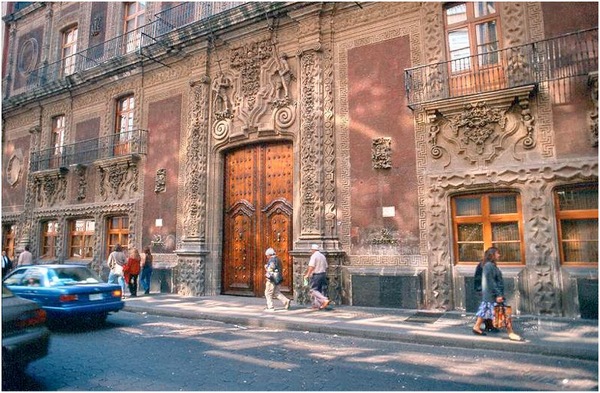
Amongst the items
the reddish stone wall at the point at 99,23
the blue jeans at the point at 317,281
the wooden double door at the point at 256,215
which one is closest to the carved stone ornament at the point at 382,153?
the wooden double door at the point at 256,215

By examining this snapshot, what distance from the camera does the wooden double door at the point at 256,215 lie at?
13.2m

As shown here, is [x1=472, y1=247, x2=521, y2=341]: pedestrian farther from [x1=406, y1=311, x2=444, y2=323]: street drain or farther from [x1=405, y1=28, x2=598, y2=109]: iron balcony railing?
[x1=405, y1=28, x2=598, y2=109]: iron balcony railing

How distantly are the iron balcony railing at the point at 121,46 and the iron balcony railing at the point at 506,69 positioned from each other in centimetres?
754

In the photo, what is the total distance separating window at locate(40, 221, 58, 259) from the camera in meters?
19.4

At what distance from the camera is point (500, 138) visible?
1014 cm

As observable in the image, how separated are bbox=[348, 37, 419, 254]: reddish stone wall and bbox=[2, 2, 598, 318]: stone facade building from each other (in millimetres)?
42

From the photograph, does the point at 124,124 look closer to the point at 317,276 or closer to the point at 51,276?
the point at 51,276

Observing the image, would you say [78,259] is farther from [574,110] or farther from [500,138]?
[574,110]

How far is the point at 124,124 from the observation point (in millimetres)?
17969

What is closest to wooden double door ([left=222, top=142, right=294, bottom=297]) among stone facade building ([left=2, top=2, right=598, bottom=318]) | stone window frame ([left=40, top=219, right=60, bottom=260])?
stone facade building ([left=2, top=2, right=598, bottom=318])

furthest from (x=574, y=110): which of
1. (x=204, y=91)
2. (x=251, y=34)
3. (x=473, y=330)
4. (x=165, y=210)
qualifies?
(x=165, y=210)

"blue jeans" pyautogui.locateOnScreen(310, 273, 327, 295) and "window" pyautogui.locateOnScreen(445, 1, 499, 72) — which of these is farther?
"blue jeans" pyautogui.locateOnScreen(310, 273, 327, 295)

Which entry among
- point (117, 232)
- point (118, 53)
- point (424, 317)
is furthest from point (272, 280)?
point (118, 53)

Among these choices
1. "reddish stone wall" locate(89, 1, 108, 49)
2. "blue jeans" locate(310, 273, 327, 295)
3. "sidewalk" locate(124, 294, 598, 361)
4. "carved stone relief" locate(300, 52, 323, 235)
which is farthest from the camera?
"reddish stone wall" locate(89, 1, 108, 49)
